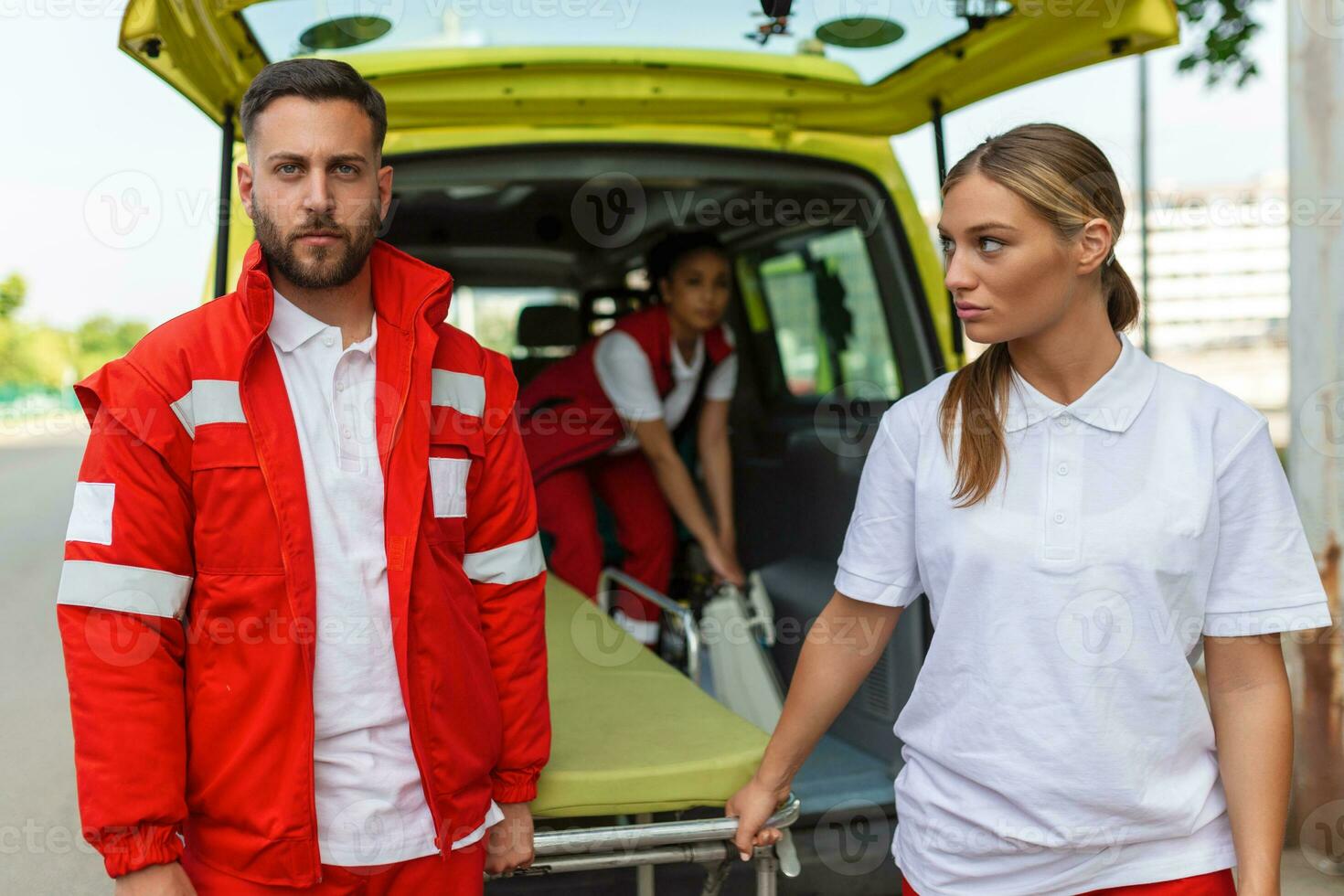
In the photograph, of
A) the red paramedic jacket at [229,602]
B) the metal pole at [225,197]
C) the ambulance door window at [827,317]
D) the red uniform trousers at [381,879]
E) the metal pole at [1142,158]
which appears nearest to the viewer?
the red paramedic jacket at [229,602]

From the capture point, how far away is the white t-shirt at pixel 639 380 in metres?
3.78

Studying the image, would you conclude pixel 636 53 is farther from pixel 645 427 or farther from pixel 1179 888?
pixel 1179 888

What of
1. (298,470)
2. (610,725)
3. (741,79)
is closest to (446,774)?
(298,470)

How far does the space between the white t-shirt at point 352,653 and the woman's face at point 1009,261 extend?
2.80 ft

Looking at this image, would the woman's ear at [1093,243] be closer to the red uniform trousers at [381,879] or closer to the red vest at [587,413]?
the red uniform trousers at [381,879]

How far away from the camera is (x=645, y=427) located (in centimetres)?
376

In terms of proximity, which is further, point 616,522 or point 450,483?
point 616,522

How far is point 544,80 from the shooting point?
8.54ft

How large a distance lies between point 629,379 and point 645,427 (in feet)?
0.57

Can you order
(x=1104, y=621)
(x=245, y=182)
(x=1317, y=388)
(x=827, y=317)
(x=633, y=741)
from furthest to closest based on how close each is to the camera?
(x=827, y=317) → (x=1317, y=388) → (x=633, y=741) → (x=245, y=182) → (x=1104, y=621)

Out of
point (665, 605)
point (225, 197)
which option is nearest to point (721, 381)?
point (665, 605)

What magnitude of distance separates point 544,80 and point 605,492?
1882 millimetres

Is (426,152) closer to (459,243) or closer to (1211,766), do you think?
(1211,766)

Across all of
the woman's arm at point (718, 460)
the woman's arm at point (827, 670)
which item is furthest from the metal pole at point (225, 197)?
the woman's arm at point (718, 460)
